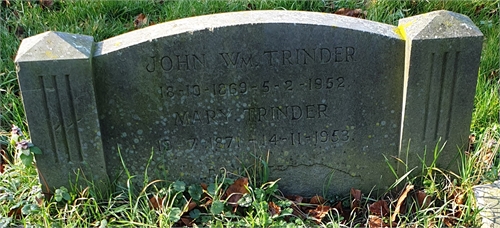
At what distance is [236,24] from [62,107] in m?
0.95

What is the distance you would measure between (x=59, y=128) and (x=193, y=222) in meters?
0.84

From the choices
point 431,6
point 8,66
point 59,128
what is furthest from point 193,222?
Result: point 431,6

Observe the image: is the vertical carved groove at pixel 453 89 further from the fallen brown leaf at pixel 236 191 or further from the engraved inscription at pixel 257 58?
the fallen brown leaf at pixel 236 191

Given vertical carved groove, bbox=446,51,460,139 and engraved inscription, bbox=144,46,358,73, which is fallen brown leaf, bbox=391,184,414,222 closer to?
vertical carved groove, bbox=446,51,460,139

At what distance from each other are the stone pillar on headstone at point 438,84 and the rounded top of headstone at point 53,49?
5.22 ft

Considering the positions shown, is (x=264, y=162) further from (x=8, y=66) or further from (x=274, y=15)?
(x=8, y=66)

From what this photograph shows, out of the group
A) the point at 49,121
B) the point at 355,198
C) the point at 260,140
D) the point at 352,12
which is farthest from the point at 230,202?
the point at 352,12

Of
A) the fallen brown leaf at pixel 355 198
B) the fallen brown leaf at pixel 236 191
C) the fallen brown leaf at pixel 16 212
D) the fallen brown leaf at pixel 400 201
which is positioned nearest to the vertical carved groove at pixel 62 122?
the fallen brown leaf at pixel 16 212

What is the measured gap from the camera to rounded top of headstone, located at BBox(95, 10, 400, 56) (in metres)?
2.58

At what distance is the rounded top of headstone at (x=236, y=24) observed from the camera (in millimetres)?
2580

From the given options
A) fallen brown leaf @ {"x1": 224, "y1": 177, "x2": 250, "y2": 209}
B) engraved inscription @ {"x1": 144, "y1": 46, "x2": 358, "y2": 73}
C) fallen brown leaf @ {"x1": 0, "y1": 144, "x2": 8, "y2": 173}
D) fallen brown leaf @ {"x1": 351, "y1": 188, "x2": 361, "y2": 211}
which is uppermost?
engraved inscription @ {"x1": 144, "y1": 46, "x2": 358, "y2": 73}

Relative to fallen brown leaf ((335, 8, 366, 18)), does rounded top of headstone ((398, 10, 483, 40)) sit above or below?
above

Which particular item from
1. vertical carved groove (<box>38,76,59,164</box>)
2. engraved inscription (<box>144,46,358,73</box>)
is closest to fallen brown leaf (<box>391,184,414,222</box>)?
engraved inscription (<box>144,46,358,73</box>)

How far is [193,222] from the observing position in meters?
2.83
